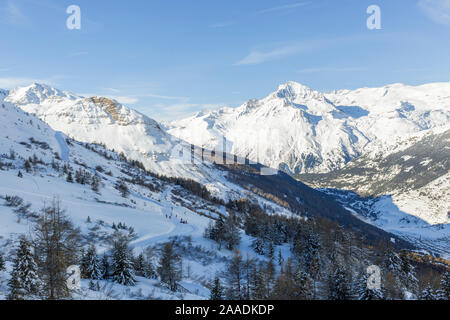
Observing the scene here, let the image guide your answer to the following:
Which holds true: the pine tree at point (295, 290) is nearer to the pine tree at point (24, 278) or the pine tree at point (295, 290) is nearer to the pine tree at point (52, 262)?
the pine tree at point (52, 262)

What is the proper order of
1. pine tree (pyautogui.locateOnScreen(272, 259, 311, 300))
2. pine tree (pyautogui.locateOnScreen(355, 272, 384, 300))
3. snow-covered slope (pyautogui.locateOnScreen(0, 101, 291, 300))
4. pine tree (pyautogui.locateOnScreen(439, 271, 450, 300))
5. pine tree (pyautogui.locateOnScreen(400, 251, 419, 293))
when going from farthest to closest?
1. pine tree (pyautogui.locateOnScreen(400, 251, 419, 293))
2. snow-covered slope (pyautogui.locateOnScreen(0, 101, 291, 300))
3. pine tree (pyautogui.locateOnScreen(272, 259, 311, 300))
4. pine tree (pyautogui.locateOnScreen(355, 272, 384, 300))
5. pine tree (pyautogui.locateOnScreen(439, 271, 450, 300))

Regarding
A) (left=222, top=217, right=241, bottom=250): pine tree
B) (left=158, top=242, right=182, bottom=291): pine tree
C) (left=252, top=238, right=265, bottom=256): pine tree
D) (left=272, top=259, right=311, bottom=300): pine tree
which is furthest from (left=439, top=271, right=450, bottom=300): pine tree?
(left=222, top=217, right=241, bottom=250): pine tree

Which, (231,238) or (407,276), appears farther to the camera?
(231,238)

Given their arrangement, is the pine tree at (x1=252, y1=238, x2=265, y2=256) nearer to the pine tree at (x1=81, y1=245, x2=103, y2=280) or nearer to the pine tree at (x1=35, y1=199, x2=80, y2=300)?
the pine tree at (x1=81, y1=245, x2=103, y2=280)

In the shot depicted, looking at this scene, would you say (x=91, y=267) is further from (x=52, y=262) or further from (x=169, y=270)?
(x=52, y=262)

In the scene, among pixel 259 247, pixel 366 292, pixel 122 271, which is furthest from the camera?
pixel 259 247

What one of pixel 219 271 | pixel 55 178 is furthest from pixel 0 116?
pixel 219 271

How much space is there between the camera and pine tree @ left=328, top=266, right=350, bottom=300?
113 ft

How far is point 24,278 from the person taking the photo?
1744 cm

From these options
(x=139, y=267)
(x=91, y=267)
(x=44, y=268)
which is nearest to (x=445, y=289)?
(x=139, y=267)

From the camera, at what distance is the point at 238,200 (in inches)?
7047

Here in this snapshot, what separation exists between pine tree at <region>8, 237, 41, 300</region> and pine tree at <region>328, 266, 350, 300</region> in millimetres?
33282

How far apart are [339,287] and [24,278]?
34404mm
